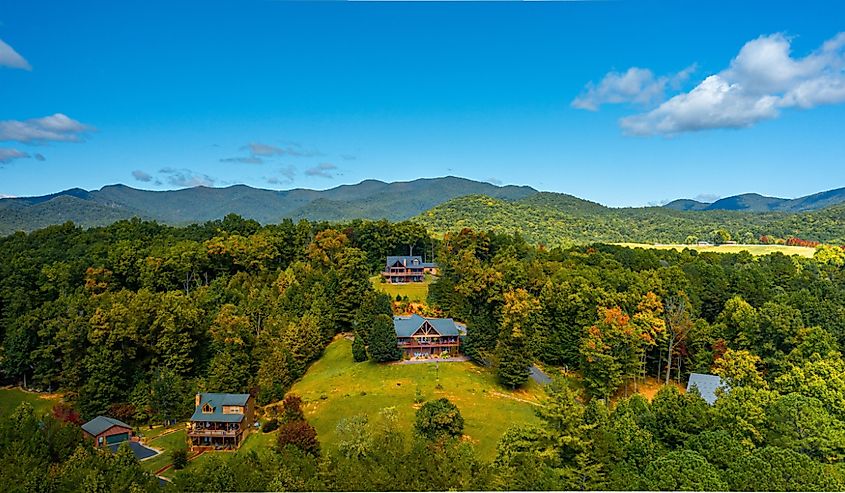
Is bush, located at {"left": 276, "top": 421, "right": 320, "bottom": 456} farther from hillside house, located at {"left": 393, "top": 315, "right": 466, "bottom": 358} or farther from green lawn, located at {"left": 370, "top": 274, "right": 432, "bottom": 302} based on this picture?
green lawn, located at {"left": 370, "top": 274, "right": 432, "bottom": 302}

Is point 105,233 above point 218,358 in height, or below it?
above

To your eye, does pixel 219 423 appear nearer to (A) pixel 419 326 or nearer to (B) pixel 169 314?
(B) pixel 169 314

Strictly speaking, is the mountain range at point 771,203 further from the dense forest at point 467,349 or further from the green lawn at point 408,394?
the green lawn at point 408,394

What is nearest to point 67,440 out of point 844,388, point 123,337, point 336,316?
point 123,337

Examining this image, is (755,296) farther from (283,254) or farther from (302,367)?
(283,254)

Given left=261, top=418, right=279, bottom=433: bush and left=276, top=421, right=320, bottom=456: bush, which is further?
left=261, top=418, right=279, bottom=433: bush

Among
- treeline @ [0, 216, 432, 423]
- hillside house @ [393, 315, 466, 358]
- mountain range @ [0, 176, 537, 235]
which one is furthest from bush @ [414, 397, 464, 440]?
mountain range @ [0, 176, 537, 235]
